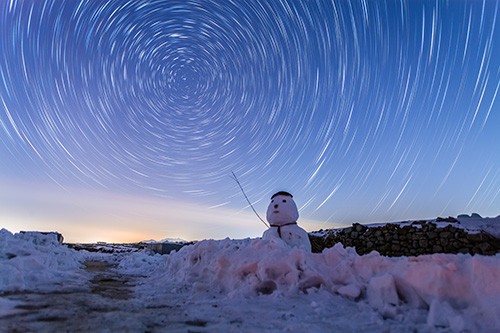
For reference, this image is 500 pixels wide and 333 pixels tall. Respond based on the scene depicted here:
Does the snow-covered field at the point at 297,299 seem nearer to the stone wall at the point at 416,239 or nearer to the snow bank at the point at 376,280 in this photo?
the snow bank at the point at 376,280

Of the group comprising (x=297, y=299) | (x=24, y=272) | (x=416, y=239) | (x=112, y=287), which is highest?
(x=24, y=272)

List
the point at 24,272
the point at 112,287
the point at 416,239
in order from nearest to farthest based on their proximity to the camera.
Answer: the point at 24,272 < the point at 112,287 < the point at 416,239

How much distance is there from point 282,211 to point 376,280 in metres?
7.08

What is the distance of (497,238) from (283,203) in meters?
8.14

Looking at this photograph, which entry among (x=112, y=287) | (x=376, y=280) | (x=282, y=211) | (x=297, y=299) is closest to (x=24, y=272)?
Answer: (x=112, y=287)

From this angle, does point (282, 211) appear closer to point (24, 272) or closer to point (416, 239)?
point (416, 239)

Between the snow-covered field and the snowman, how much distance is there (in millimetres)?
4905

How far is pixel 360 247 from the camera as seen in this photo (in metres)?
14.5

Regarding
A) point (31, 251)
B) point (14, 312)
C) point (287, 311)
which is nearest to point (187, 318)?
point (287, 311)

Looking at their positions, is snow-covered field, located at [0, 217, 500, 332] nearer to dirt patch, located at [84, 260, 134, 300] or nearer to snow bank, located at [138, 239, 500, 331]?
snow bank, located at [138, 239, 500, 331]

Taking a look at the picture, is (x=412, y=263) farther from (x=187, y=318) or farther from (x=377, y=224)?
(x=377, y=224)

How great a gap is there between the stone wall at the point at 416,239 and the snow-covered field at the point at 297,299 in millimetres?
8986

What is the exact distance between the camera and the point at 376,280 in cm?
353

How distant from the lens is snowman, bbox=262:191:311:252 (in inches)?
393
